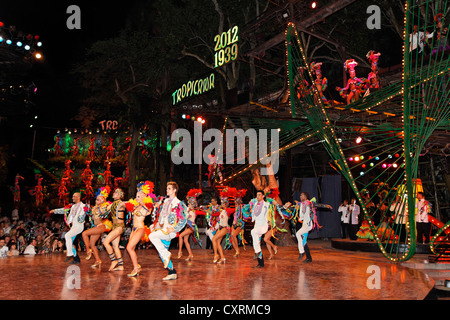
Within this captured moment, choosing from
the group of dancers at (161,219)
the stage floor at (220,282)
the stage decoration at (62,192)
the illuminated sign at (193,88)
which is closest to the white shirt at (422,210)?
the stage floor at (220,282)

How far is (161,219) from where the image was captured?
28.1 ft

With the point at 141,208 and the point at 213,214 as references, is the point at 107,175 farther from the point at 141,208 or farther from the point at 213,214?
the point at 141,208

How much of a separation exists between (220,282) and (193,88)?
48.6 ft

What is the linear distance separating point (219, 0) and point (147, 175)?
510 inches

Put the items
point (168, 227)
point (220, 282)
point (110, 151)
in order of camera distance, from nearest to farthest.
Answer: point (220, 282) → point (168, 227) → point (110, 151)

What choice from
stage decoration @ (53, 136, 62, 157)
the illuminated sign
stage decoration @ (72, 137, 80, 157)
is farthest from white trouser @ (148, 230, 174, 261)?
stage decoration @ (53, 136, 62, 157)

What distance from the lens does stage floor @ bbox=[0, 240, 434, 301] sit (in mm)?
6746

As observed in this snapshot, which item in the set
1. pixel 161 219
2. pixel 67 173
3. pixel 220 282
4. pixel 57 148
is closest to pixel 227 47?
pixel 161 219

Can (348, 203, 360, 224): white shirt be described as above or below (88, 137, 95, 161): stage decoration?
below

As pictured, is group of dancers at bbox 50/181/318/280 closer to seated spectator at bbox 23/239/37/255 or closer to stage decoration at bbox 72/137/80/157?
seated spectator at bbox 23/239/37/255

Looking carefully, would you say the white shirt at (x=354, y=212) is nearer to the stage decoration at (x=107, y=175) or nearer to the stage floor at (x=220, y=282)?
the stage floor at (x=220, y=282)

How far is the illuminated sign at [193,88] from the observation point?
20.9 metres

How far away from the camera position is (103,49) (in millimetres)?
25641
